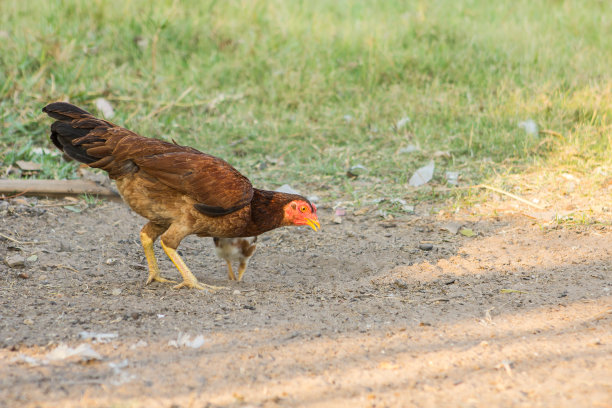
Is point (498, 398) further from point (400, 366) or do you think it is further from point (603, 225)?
point (603, 225)

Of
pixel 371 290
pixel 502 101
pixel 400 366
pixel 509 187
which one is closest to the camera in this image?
pixel 400 366

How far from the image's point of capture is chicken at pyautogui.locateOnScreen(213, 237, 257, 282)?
4.27 meters

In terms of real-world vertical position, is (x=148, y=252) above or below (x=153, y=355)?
below

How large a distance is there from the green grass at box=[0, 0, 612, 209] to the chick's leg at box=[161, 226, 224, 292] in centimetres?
198

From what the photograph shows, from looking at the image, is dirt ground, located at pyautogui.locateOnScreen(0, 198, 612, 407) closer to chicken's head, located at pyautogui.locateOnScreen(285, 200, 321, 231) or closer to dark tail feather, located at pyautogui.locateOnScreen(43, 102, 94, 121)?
chicken's head, located at pyautogui.locateOnScreen(285, 200, 321, 231)

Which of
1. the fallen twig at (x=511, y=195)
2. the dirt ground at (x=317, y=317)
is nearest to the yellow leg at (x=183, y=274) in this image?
the dirt ground at (x=317, y=317)

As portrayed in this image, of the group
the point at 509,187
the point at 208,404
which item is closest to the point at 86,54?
the point at 509,187

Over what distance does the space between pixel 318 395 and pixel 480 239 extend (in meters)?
2.62

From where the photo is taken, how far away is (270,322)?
10.6ft

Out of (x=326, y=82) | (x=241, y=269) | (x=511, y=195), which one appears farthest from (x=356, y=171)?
(x=241, y=269)

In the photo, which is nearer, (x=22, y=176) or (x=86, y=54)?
A: (x=22, y=176)

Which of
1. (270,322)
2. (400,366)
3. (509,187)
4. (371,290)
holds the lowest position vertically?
(509,187)

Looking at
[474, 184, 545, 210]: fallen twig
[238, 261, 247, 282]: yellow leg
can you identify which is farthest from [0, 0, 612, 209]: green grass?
[238, 261, 247, 282]: yellow leg

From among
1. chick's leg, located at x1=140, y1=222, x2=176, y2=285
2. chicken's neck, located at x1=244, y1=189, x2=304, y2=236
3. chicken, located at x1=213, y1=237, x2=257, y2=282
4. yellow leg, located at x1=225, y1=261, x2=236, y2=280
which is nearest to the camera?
chicken's neck, located at x1=244, y1=189, x2=304, y2=236
